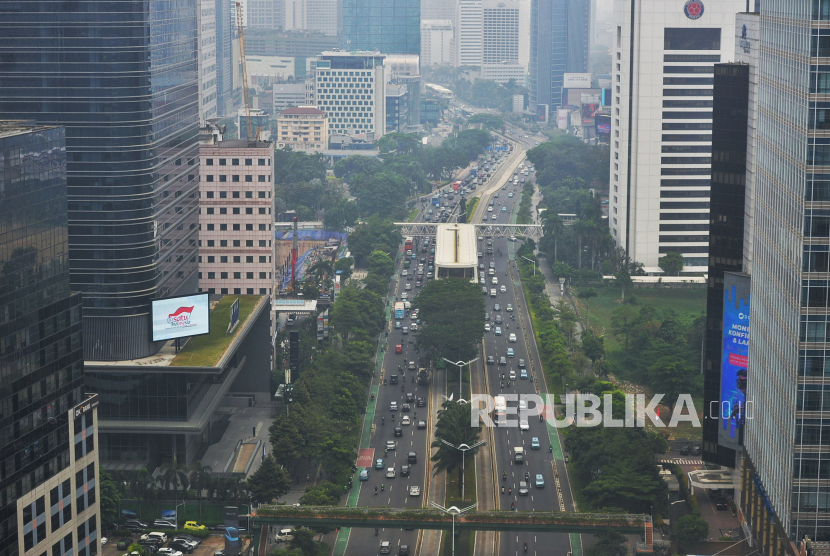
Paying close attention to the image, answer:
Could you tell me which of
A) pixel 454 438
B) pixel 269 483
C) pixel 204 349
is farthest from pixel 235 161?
pixel 269 483

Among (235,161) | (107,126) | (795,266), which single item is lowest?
(795,266)

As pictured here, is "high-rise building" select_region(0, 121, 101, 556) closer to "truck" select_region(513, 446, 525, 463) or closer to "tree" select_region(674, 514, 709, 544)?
"tree" select_region(674, 514, 709, 544)

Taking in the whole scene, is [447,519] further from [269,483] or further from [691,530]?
[691,530]

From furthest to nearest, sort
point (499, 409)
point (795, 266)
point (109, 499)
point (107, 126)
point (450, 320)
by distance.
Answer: point (450, 320), point (499, 409), point (107, 126), point (109, 499), point (795, 266)

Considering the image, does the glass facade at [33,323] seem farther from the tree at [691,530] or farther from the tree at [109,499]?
the tree at [691,530]

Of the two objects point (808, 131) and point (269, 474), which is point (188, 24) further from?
point (808, 131)

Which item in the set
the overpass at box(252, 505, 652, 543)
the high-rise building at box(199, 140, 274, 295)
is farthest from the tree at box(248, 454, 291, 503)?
the high-rise building at box(199, 140, 274, 295)

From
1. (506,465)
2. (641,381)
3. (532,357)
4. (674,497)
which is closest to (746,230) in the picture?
(674,497)

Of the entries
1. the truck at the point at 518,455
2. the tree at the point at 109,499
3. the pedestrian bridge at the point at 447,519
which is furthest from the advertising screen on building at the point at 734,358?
the tree at the point at 109,499
